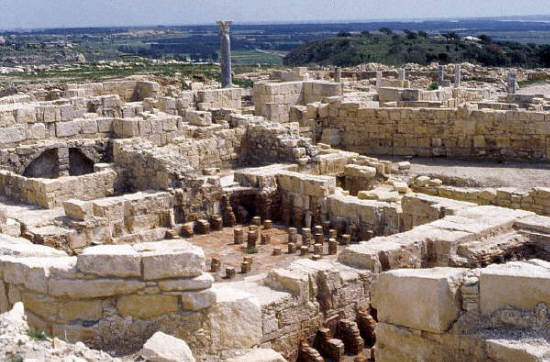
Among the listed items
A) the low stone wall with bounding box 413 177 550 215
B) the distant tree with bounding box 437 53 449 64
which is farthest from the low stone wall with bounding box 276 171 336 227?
the distant tree with bounding box 437 53 449 64

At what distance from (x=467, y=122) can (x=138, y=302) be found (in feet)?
40.1

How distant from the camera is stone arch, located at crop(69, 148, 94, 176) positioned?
15.6 metres

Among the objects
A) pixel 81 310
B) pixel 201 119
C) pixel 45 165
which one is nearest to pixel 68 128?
pixel 45 165

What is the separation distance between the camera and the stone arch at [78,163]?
15607mm

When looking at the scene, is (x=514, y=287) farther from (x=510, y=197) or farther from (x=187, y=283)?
(x=510, y=197)

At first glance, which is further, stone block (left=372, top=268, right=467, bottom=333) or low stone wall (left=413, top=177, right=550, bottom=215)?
low stone wall (left=413, top=177, right=550, bottom=215)

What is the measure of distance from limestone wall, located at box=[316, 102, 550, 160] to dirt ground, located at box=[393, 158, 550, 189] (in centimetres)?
37

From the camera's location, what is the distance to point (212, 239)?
1292 cm

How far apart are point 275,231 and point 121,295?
22.5ft

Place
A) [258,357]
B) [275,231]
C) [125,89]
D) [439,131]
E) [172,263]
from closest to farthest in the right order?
[172,263] → [258,357] → [275,231] → [439,131] → [125,89]

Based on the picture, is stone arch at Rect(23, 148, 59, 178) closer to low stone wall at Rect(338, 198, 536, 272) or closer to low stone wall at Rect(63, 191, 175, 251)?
low stone wall at Rect(63, 191, 175, 251)

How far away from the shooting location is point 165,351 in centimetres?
580

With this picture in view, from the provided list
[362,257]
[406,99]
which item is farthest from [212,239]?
[406,99]

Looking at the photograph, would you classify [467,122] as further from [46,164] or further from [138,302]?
[138,302]
